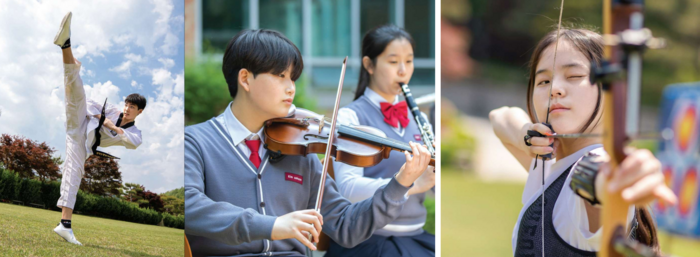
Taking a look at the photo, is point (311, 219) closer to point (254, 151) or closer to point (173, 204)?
point (254, 151)

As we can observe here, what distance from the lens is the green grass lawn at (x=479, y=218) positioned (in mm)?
6348

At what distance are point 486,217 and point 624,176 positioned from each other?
681 centimetres

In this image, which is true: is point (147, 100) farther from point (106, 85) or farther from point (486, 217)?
point (486, 217)

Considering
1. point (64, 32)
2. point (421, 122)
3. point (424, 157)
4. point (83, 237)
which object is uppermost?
point (64, 32)

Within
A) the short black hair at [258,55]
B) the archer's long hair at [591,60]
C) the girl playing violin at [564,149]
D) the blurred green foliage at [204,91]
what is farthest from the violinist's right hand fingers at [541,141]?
the blurred green foliage at [204,91]

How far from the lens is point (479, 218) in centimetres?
788

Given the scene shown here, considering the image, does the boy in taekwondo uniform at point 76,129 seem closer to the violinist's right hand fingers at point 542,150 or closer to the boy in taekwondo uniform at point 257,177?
the boy in taekwondo uniform at point 257,177

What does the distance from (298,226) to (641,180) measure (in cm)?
129

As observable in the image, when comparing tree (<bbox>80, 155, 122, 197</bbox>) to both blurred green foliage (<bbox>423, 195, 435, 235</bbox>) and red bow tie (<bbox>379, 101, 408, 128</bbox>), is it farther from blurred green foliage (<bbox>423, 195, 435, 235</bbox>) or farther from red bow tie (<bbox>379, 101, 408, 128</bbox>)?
blurred green foliage (<bbox>423, 195, 435, 235</bbox>)

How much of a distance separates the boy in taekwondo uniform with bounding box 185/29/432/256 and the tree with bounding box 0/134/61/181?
1.92 feet

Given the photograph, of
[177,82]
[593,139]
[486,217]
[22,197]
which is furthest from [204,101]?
[486,217]

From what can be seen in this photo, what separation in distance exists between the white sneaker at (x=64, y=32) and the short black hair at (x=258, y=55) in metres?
0.65

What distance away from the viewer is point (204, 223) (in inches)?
90.1

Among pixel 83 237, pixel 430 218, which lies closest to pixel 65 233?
pixel 83 237
